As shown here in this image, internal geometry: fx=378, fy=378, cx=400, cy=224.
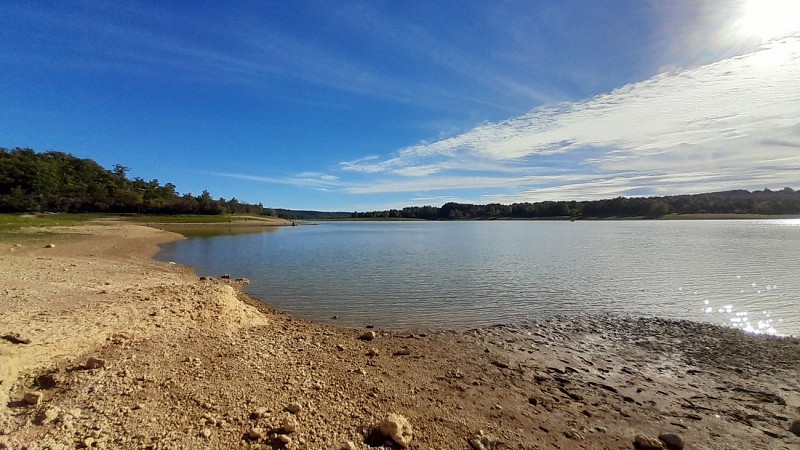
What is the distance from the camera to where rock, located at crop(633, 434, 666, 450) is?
5.98m

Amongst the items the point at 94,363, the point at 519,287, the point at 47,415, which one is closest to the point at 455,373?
the point at 94,363

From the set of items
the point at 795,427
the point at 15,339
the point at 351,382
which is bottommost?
the point at 795,427

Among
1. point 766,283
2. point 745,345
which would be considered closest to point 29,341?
point 745,345

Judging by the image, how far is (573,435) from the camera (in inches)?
248

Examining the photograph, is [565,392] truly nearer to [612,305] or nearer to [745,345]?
[745,345]

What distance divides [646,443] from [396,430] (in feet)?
13.3

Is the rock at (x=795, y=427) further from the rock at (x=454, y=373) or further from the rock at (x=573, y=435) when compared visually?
the rock at (x=454, y=373)

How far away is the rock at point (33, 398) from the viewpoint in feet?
16.3

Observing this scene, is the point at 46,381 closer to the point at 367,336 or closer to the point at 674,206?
the point at 367,336

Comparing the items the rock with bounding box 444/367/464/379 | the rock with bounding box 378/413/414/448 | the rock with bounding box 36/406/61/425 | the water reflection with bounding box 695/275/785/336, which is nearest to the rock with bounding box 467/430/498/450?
the rock with bounding box 378/413/414/448

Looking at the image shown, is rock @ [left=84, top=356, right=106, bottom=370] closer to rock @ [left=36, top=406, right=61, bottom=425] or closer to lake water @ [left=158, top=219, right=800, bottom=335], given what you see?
rock @ [left=36, top=406, right=61, bottom=425]

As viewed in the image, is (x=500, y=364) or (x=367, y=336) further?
(x=367, y=336)

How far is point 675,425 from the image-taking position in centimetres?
677

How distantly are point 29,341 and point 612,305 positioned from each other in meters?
18.0
